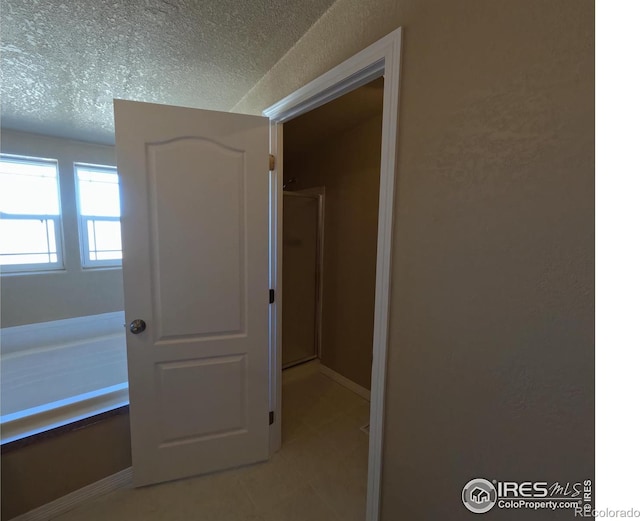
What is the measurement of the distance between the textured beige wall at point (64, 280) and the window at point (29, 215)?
0.24 ft

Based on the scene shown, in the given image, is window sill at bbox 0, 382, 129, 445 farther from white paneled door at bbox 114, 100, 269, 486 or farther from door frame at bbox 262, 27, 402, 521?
door frame at bbox 262, 27, 402, 521

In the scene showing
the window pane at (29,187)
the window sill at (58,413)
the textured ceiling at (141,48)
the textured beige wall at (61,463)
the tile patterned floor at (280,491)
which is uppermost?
the textured ceiling at (141,48)

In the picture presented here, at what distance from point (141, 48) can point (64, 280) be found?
2627mm

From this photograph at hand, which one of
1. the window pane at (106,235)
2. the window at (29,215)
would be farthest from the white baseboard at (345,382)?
the window at (29,215)

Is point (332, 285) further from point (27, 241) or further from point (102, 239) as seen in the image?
point (27, 241)

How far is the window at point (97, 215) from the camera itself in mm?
3020

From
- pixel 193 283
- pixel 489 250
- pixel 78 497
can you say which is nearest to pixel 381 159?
pixel 489 250

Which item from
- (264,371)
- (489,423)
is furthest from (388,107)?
(264,371)

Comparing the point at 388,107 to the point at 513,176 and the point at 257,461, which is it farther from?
the point at 257,461

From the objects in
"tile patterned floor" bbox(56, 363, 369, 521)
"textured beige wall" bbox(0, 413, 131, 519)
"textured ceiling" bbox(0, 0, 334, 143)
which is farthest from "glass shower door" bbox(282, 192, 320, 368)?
"textured beige wall" bbox(0, 413, 131, 519)

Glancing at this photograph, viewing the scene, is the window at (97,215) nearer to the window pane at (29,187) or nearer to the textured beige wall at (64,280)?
Answer: the textured beige wall at (64,280)

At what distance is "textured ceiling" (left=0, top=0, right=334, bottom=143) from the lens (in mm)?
1158

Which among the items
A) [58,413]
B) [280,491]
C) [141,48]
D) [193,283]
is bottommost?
[280,491]

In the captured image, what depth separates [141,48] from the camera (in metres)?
1.41
